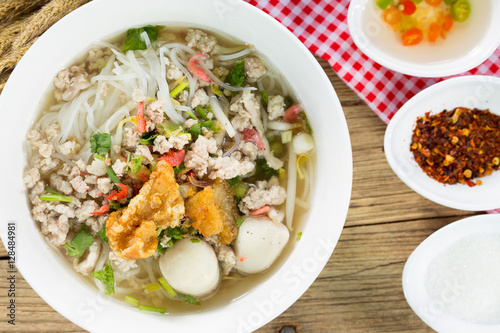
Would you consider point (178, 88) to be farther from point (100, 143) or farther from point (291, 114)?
point (291, 114)

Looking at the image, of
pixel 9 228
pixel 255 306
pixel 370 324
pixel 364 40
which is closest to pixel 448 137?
pixel 364 40

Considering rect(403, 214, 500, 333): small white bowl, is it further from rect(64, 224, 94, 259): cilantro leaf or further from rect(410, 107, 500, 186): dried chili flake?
rect(64, 224, 94, 259): cilantro leaf

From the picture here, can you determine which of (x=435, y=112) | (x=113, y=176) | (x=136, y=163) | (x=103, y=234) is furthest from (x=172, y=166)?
(x=435, y=112)

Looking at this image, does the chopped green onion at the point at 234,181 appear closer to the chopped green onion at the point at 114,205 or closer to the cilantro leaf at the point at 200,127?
the cilantro leaf at the point at 200,127

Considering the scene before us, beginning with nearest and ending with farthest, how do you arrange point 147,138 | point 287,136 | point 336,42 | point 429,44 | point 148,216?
point 148,216, point 147,138, point 287,136, point 336,42, point 429,44

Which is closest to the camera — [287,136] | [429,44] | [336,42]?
[287,136]

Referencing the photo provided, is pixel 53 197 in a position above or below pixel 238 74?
below

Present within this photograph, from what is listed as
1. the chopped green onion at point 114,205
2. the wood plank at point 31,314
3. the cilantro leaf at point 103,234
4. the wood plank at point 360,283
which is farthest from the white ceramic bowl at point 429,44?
the wood plank at point 31,314

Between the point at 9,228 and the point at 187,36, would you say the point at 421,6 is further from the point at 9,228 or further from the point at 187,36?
the point at 9,228
